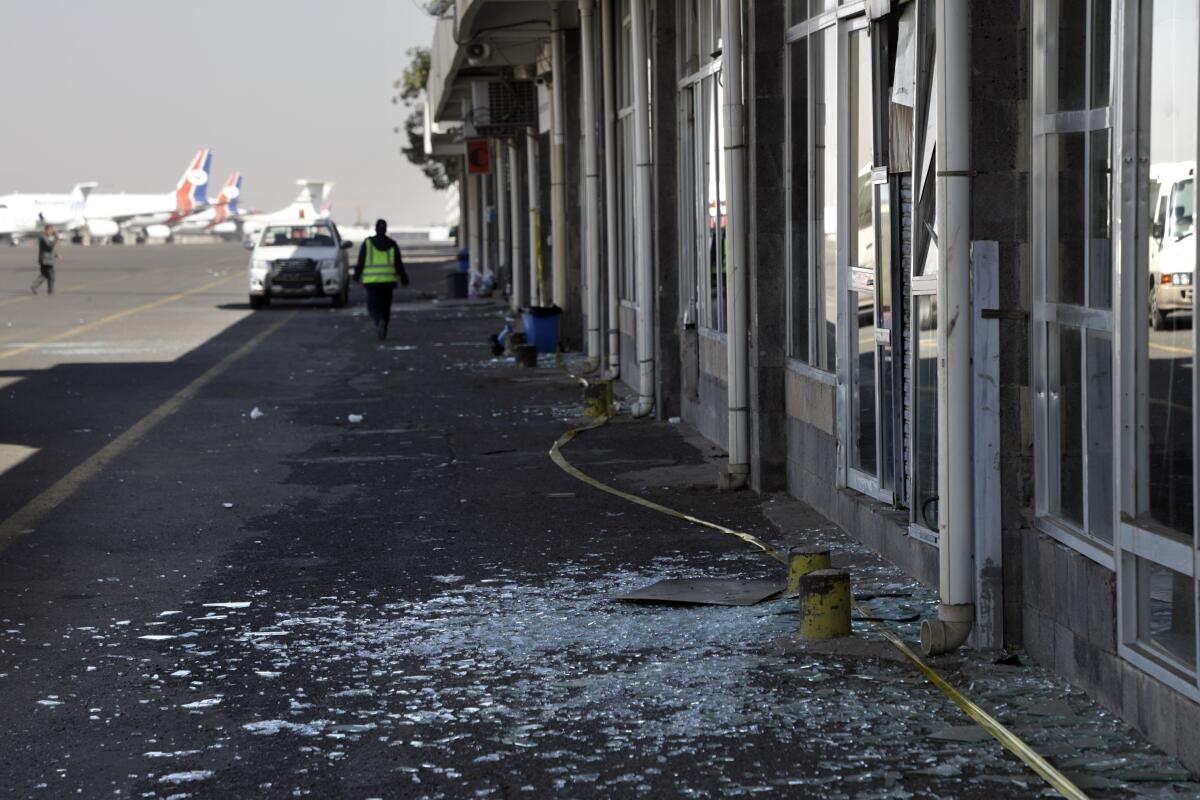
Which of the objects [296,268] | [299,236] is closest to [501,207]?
[299,236]

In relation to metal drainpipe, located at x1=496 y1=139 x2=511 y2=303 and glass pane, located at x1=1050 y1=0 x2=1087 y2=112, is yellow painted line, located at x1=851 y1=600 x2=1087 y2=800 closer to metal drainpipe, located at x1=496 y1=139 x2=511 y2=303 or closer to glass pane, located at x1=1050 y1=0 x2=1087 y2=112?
glass pane, located at x1=1050 y1=0 x2=1087 y2=112

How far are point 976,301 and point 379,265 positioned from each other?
1980 cm

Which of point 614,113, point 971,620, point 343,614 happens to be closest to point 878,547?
point 971,620

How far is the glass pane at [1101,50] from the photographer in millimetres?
5512

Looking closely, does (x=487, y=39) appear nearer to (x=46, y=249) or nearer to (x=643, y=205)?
(x=643, y=205)

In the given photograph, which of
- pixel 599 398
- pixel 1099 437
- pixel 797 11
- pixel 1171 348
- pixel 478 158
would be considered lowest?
pixel 599 398

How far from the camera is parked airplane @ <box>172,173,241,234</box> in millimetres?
170375

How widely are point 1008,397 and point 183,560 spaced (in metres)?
4.54

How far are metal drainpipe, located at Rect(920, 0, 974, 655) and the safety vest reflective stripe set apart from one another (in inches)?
772

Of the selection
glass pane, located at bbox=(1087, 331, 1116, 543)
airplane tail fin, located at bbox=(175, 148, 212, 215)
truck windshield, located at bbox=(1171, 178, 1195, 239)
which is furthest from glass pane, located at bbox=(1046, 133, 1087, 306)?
airplane tail fin, located at bbox=(175, 148, 212, 215)

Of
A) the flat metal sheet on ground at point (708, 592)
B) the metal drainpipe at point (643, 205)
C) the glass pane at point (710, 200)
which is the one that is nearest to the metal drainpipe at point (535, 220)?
the metal drainpipe at point (643, 205)

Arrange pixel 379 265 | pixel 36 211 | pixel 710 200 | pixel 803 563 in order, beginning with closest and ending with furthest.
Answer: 1. pixel 803 563
2. pixel 710 200
3. pixel 379 265
4. pixel 36 211

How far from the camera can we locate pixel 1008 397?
6.23 metres

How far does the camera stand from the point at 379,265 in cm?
2536
